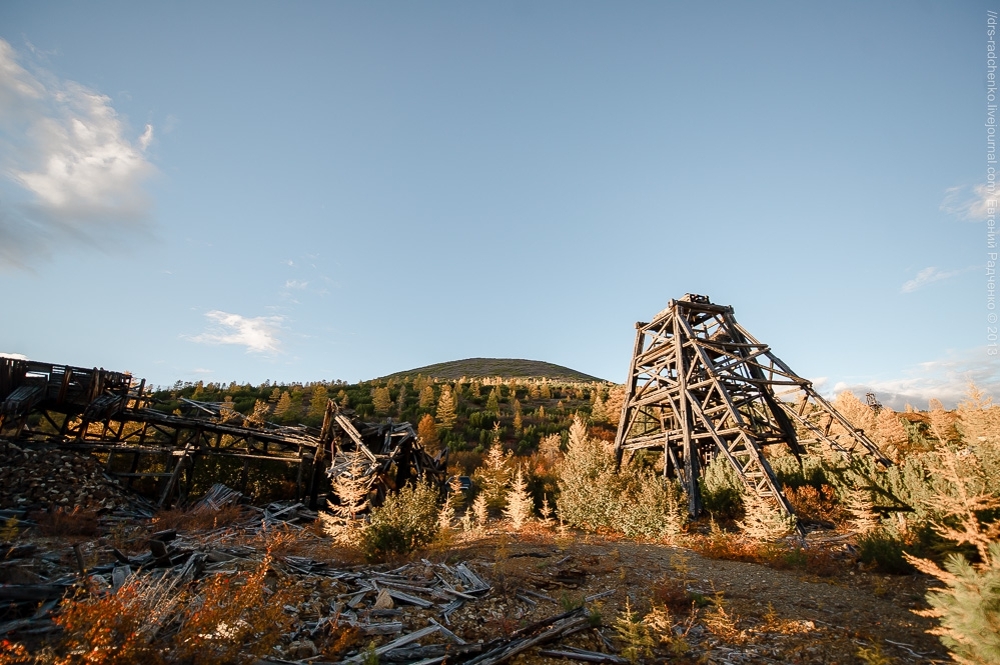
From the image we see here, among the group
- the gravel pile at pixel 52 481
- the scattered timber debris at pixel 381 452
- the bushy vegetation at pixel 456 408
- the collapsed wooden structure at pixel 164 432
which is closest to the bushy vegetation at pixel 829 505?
the collapsed wooden structure at pixel 164 432

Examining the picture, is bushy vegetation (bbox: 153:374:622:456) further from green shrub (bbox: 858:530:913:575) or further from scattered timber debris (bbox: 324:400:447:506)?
green shrub (bbox: 858:530:913:575)

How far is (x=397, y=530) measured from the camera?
7.55 meters

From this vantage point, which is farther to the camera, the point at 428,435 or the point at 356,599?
the point at 428,435


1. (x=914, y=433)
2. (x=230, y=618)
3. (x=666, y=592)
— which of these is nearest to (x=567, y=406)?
(x=914, y=433)

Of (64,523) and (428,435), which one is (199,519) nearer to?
(64,523)

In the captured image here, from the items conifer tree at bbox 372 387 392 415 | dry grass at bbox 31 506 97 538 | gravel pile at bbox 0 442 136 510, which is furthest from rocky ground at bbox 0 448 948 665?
conifer tree at bbox 372 387 392 415

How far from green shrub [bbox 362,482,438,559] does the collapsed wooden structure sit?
5367 millimetres

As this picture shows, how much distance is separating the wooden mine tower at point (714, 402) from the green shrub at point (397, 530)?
7.83 m

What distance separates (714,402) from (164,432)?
1926cm

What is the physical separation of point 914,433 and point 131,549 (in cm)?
2312

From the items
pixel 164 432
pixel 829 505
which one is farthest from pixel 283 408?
pixel 829 505

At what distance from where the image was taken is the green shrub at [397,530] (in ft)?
24.4

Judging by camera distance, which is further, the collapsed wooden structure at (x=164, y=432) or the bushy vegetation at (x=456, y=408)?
the bushy vegetation at (x=456, y=408)

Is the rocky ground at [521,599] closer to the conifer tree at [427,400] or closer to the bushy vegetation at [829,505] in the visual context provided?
the bushy vegetation at [829,505]
